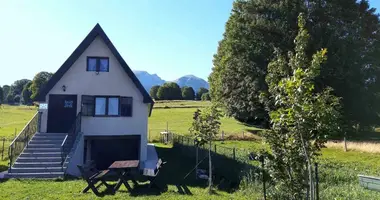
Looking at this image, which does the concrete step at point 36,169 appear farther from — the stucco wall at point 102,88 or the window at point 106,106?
the window at point 106,106

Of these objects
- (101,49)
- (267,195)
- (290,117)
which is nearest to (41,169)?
(101,49)

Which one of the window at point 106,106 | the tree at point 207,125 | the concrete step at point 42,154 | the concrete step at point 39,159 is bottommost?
the concrete step at point 39,159

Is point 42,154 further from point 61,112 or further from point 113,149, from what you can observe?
point 113,149

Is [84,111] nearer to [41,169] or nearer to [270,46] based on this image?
[41,169]

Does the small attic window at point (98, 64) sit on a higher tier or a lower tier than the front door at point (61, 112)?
higher

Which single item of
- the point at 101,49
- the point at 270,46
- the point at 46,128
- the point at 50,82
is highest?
the point at 270,46

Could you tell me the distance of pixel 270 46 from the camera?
95.2ft

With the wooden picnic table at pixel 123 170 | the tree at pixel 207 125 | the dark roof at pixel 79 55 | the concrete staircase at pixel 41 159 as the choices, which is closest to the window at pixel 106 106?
the dark roof at pixel 79 55

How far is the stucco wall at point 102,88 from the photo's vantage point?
18.6 meters

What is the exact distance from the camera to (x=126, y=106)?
1920 centimetres

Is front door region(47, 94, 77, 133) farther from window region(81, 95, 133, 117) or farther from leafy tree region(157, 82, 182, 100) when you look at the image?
leafy tree region(157, 82, 182, 100)

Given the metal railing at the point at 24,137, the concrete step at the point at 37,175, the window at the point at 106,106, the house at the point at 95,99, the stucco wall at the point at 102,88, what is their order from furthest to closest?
1. the window at the point at 106,106
2. the stucco wall at the point at 102,88
3. the house at the point at 95,99
4. the metal railing at the point at 24,137
5. the concrete step at the point at 37,175

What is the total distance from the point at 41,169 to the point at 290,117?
41.2 feet

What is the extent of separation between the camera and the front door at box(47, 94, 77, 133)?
18.6m
